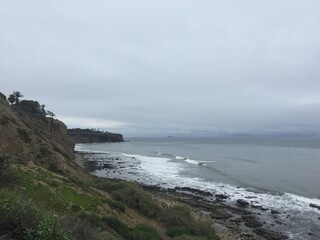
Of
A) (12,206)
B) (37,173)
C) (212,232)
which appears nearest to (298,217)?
(212,232)

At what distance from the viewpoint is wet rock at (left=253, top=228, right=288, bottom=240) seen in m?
24.6

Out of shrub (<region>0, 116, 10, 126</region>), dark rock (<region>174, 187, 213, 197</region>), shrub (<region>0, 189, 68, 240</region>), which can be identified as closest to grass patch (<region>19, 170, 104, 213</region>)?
shrub (<region>0, 189, 68, 240</region>)

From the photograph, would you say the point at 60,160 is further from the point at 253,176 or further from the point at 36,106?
the point at 36,106

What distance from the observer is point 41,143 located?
116 ft

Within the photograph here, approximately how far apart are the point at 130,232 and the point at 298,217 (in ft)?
66.3

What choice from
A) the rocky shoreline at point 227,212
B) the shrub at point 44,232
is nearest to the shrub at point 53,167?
the rocky shoreline at point 227,212

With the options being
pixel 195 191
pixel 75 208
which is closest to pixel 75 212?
pixel 75 208

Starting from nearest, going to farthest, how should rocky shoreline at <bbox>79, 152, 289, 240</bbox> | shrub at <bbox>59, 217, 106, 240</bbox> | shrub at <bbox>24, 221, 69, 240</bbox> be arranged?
shrub at <bbox>24, 221, 69, 240</bbox>
shrub at <bbox>59, 217, 106, 240</bbox>
rocky shoreline at <bbox>79, 152, 289, 240</bbox>

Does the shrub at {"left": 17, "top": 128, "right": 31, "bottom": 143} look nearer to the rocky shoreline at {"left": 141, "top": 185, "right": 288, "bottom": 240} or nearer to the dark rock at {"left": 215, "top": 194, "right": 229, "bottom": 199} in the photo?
the rocky shoreline at {"left": 141, "top": 185, "right": 288, "bottom": 240}

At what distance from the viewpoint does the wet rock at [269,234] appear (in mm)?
24594

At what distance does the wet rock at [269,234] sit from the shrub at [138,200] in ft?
28.0

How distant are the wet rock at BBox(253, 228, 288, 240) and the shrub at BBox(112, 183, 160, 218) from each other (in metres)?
8.52

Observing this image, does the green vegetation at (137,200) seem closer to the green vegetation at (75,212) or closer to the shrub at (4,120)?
the green vegetation at (75,212)

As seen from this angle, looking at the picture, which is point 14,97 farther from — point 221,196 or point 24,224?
point 24,224
